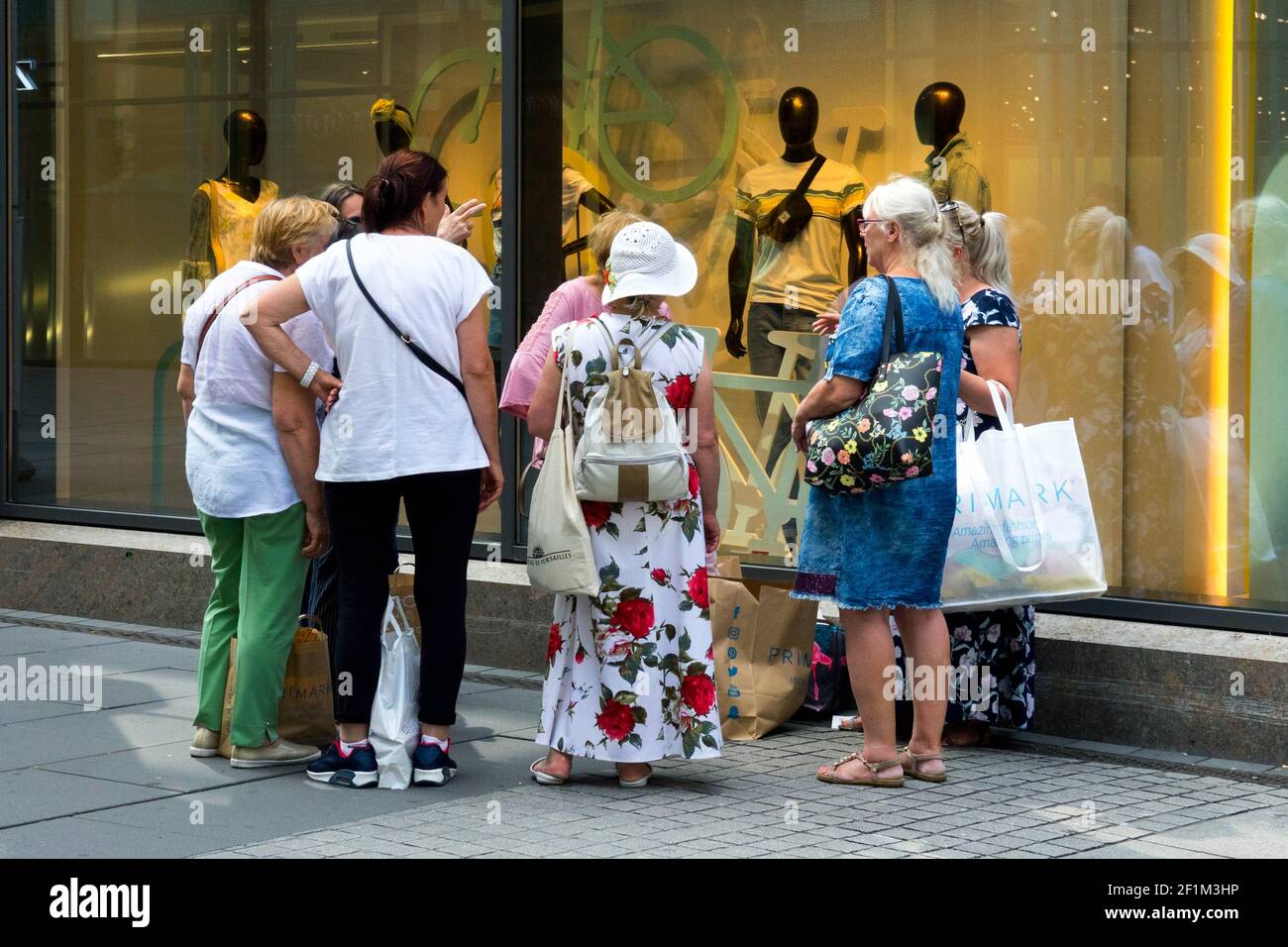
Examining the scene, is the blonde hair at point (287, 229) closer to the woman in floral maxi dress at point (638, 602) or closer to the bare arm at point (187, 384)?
the bare arm at point (187, 384)

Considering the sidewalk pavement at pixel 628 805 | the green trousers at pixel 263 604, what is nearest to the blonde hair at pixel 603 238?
the green trousers at pixel 263 604

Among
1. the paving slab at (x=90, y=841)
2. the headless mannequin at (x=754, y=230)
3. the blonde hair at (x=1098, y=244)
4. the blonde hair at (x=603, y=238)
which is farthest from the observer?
the headless mannequin at (x=754, y=230)

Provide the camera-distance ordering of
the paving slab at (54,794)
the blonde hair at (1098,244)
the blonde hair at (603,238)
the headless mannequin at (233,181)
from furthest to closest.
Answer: the headless mannequin at (233,181) → the blonde hair at (1098,244) → the blonde hair at (603,238) → the paving slab at (54,794)

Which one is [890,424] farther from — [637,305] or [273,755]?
[273,755]

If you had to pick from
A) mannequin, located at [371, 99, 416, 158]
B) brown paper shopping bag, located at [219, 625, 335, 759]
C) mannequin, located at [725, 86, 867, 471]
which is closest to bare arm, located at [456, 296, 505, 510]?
brown paper shopping bag, located at [219, 625, 335, 759]

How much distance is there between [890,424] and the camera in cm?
529

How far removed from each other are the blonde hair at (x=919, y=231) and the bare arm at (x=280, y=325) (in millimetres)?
1738

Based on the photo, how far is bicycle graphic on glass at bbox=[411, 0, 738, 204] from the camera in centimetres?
789

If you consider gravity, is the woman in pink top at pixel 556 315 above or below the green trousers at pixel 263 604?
above

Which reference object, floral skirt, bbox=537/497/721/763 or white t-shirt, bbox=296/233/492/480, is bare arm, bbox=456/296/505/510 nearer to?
white t-shirt, bbox=296/233/492/480

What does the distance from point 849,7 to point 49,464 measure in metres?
4.77

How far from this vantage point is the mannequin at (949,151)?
723 centimetres

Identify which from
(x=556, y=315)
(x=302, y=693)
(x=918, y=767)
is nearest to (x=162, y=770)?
(x=302, y=693)
